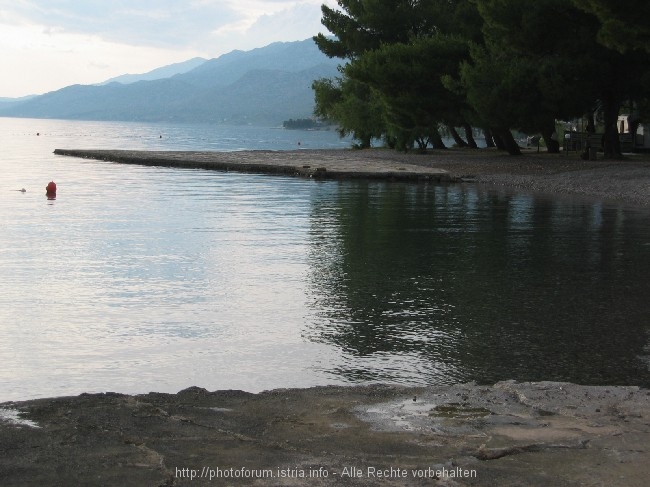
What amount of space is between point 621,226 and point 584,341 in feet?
38.7

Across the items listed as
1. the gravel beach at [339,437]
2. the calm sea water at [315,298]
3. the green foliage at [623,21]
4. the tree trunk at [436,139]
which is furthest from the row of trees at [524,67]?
the gravel beach at [339,437]

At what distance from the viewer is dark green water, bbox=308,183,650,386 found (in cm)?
941

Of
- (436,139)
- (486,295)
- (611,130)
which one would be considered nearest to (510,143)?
(611,130)

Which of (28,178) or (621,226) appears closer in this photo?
(621,226)

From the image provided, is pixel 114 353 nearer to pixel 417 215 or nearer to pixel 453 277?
pixel 453 277

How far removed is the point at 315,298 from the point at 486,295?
91.2 inches

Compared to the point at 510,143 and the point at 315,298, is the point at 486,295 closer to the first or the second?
the point at 315,298

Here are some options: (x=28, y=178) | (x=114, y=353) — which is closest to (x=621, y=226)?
(x=114, y=353)

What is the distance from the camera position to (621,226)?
21.3 metres

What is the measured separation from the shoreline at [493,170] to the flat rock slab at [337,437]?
20834 mm

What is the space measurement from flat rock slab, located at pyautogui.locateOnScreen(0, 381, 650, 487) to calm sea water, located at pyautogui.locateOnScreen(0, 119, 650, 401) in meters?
1.20

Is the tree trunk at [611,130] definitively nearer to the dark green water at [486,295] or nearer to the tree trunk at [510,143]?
the tree trunk at [510,143]

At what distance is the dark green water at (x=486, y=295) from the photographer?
9406 millimetres

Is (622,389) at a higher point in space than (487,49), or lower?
lower
